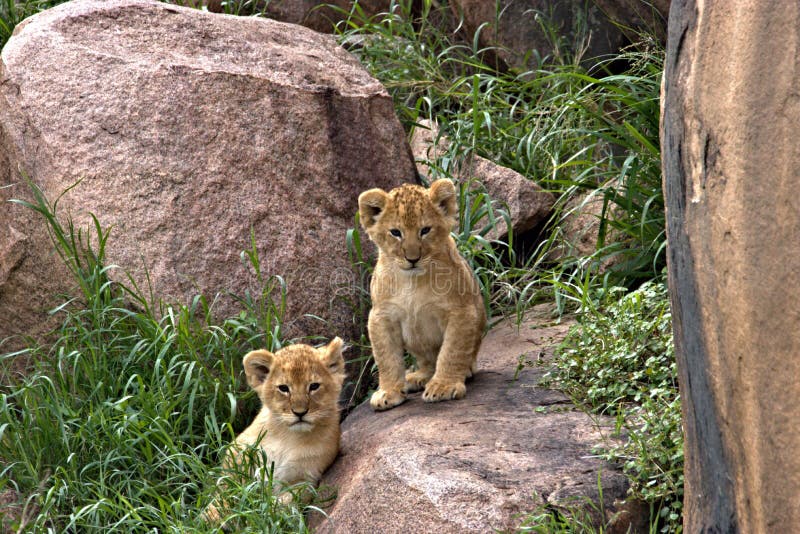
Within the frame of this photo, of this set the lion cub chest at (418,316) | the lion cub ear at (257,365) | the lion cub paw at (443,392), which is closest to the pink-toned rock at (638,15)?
the lion cub chest at (418,316)

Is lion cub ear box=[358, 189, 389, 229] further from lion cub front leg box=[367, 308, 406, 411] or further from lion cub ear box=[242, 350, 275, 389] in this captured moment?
lion cub ear box=[242, 350, 275, 389]

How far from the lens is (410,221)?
20.2 ft

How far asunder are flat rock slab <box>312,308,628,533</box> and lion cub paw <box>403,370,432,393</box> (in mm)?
221

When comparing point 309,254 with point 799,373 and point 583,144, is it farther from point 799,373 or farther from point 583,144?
point 799,373

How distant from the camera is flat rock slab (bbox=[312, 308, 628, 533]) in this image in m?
4.79

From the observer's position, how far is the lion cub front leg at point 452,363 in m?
6.16

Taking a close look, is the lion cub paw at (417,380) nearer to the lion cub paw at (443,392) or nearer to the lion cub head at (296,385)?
the lion cub paw at (443,392)

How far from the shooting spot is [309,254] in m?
7.32

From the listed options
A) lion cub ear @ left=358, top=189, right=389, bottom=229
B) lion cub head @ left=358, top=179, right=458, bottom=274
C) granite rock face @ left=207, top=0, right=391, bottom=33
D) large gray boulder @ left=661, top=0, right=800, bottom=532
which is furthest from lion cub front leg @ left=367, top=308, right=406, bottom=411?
granite rock face @ left=207, top=0, right=391, bottom=33

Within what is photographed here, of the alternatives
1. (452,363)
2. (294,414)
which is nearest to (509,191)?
(452,363)

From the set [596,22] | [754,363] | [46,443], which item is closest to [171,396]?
[46,443]

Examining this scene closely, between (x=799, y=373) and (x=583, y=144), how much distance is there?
593cm

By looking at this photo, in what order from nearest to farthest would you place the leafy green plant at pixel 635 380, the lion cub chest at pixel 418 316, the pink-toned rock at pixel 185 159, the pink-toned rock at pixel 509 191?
the leafy green plant at pixel 635 380
the lion cub chest at pixel 418 316
the pink-toned rock at pixel 185 159
the pink-toned rock at pixel 509 191

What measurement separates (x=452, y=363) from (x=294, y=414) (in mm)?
1068
